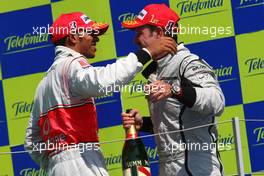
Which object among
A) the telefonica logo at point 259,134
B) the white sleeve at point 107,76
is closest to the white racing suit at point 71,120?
the white sleeve at point 107,76

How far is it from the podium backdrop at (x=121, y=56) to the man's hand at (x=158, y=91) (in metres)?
2.02

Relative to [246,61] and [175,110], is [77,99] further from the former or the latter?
[246,61]

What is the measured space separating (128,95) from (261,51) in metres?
0.88

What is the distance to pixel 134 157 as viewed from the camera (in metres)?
3.49

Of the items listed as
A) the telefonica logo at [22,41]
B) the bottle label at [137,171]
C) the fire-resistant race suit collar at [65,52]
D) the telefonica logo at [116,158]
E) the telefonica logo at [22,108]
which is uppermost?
the telefonica logo at [22,41]

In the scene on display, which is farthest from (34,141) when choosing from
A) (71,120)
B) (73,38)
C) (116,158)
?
(116,158)

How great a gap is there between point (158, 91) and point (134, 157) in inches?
15.8

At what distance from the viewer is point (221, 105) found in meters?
3.30

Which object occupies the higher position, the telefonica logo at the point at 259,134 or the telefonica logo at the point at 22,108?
the telefonica logo at the point at 22,108

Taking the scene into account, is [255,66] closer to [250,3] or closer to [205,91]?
[250,3]

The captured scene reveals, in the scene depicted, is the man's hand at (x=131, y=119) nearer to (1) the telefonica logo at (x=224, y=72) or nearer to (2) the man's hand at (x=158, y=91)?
(2) the man's hand at (x=158, y=91)

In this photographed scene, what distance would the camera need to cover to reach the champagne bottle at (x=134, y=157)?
3328 millimetres

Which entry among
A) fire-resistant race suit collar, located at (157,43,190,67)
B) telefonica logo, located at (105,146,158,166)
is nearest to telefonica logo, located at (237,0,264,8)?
telefonica logo, located at (105,146,158,166)

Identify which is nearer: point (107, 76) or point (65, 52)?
point (107, 76)
